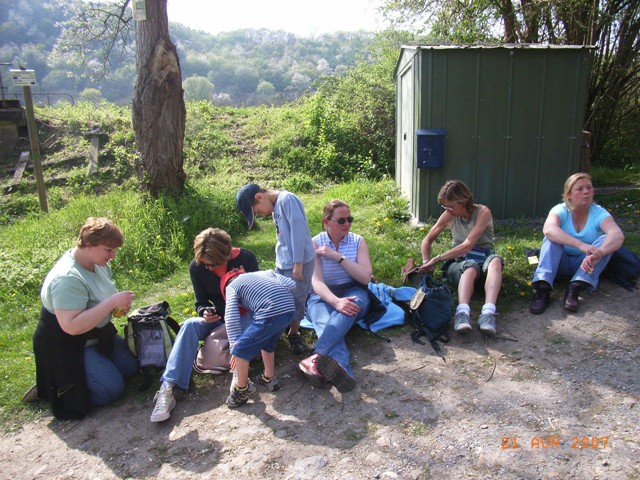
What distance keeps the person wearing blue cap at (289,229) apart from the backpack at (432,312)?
0.92 metres

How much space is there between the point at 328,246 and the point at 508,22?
8460 millimetres

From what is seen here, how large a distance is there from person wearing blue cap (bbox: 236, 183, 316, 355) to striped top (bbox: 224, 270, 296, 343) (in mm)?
390

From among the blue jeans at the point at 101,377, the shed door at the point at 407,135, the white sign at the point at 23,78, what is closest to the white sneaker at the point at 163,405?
the blue jeans at the point at 101,377

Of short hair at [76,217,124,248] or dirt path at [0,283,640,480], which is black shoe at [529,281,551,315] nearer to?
dirt path at [0,283,640,480]

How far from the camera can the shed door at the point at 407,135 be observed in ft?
23.7

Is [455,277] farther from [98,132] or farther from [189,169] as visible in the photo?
[98,132]

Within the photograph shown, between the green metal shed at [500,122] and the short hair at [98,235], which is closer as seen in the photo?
the short hair at [98,235]

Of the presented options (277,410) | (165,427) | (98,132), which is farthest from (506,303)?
(98,132)

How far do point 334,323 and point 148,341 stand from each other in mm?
1429

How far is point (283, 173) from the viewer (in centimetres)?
1162

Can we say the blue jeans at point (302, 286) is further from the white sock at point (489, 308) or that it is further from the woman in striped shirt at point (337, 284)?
the white sock at point (489, 308)

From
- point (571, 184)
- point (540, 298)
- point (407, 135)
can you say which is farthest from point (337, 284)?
point (407, 135)

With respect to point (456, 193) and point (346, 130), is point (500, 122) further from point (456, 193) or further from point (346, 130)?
point (346, 130)

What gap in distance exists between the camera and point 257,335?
3465mm
